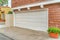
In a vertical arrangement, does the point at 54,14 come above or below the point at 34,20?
above

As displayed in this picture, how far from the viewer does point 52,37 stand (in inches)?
375

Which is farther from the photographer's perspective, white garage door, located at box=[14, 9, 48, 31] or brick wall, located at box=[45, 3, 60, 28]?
white garage door, located at box=[14, 9, 48, 31]

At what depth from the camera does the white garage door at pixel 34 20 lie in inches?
496

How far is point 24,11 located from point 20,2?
1.70m

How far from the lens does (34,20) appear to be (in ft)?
46.3

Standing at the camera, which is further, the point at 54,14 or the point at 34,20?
the point at 34,20

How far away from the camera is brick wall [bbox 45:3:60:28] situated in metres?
11.6

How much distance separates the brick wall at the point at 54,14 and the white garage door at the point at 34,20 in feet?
1.64

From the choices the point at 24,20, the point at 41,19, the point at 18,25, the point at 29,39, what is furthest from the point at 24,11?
the point at 29,39

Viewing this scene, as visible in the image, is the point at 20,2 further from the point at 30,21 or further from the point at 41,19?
the point at 41,19

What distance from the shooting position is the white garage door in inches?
496

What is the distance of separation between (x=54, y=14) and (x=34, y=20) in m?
2.80

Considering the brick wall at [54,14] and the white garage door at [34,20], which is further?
the white garage door at [34,20]

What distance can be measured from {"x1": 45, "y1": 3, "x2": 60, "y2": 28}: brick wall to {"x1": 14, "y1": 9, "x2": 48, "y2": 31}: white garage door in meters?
0.50
